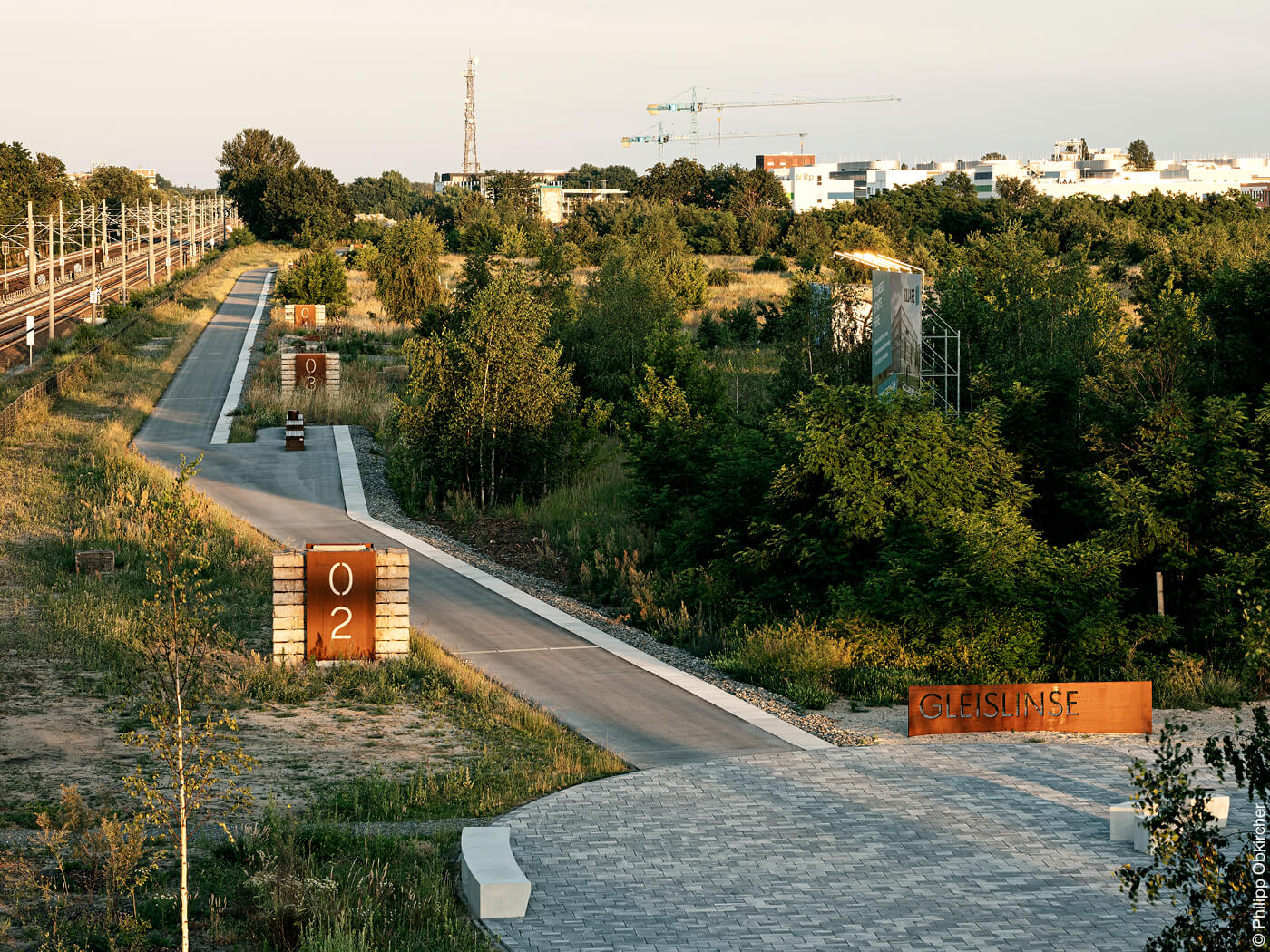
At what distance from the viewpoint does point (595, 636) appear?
64.5ft

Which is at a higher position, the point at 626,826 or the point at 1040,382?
the point at 1040,382

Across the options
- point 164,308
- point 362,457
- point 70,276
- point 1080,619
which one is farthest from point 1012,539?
point 70,276

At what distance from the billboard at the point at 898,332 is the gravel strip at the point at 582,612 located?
6.64 metres

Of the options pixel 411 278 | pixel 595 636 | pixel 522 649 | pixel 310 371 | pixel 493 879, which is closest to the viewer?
pixel 493 879

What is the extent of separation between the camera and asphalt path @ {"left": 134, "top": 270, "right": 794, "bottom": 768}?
15.1m

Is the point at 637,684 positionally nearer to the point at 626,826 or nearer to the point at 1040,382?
the point at 626,826

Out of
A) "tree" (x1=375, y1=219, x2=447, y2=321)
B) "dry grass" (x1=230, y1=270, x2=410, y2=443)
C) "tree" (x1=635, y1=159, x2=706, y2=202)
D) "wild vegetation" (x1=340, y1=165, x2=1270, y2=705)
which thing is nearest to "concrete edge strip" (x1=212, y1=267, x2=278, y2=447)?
"dry grass" (x1=230, y1=270, x2=410, y2=443)

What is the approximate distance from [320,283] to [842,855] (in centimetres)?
5895

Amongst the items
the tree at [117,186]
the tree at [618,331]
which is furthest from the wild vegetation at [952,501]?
the tree at [117,186]

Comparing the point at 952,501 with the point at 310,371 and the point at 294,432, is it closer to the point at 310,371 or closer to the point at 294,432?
the point at 294,432

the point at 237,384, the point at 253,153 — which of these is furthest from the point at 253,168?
the point at 237,384

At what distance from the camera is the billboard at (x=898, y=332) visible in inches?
896

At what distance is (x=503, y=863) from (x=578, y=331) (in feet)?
99.7

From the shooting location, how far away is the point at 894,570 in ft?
58.6
